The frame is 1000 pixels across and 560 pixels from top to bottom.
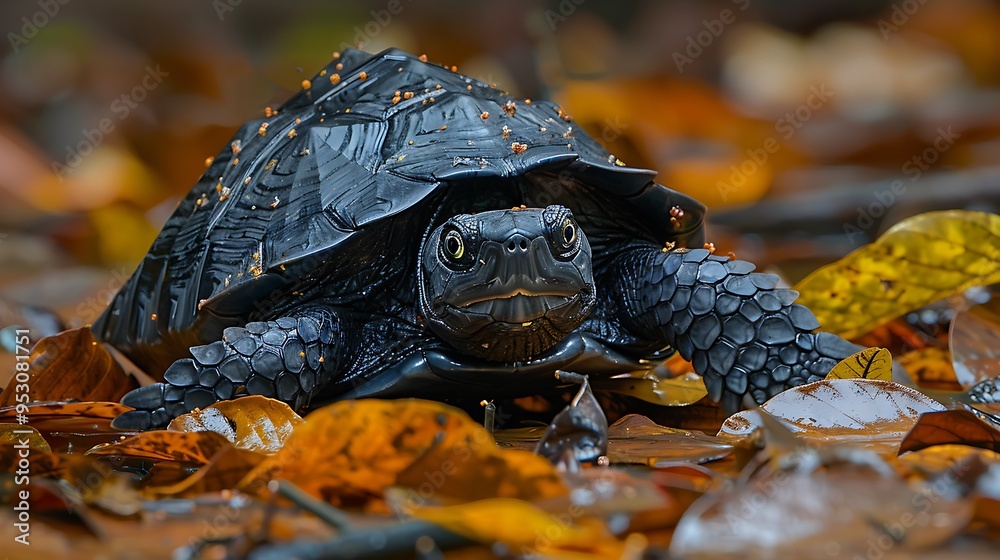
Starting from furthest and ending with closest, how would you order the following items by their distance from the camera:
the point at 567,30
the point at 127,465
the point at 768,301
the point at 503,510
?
1. the point at 567,30
2. the point at 768,301
3. the point at 127,465
4. the point at 503,510

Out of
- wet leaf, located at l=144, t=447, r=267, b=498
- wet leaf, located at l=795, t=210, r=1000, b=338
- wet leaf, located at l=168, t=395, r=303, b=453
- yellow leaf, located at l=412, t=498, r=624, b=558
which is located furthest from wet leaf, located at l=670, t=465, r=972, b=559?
wet leaf, located at l=795, t=210, r=1000, b=338

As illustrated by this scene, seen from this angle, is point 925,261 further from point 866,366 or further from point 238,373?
point 238,373

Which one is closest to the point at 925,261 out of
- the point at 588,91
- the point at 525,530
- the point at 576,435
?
the point at 576,435

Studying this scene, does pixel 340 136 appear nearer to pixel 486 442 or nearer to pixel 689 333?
pixel 689 333

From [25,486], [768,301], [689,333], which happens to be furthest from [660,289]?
[25,486]

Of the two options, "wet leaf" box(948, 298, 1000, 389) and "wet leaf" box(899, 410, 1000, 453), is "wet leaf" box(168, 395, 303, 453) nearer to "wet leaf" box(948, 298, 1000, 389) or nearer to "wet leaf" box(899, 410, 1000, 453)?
"wet leaf" box(899, 410, 1000, 453)
